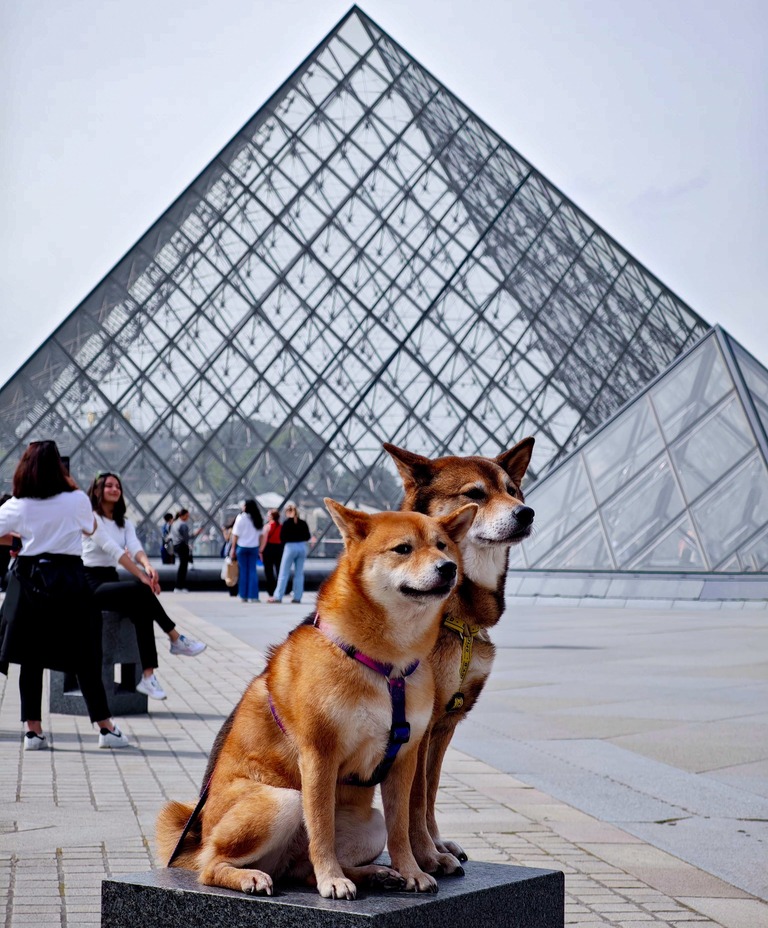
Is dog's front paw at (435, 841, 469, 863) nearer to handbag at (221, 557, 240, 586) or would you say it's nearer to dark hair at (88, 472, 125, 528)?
dark hair at (88, 472, 125, 528)

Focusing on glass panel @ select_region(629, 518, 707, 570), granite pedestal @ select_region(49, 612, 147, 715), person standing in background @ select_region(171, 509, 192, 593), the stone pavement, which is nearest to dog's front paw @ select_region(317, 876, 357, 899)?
the stone pavement

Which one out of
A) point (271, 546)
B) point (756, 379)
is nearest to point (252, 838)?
point (756, 379)

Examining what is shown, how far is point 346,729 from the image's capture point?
6.56 feet

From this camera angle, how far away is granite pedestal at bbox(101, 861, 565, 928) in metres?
2.04

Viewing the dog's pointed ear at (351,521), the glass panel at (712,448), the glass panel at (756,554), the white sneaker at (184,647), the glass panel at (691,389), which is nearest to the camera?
the dog's pointed ear at (351,521)

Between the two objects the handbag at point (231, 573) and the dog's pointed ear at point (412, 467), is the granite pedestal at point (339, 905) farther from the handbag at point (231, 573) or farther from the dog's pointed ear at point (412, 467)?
the handbag at point (231, 573)

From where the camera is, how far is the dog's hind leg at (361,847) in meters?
2.11

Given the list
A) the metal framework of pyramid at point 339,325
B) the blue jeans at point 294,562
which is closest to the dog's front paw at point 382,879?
the blue jeans at point 294,562

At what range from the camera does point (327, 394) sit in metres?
34.9

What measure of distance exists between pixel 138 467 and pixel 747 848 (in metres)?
29.3

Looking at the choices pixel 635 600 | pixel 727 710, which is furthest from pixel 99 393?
pixel 727 710

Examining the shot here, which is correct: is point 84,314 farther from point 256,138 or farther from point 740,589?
point 740,589

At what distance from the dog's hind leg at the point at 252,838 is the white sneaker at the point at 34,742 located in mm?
4023

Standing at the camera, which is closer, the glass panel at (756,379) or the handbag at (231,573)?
the glass panel at (756,379)
